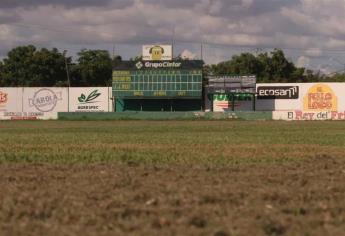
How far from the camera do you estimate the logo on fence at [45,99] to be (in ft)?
293

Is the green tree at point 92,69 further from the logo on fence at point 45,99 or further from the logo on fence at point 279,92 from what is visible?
the logo on fence at point 279,92

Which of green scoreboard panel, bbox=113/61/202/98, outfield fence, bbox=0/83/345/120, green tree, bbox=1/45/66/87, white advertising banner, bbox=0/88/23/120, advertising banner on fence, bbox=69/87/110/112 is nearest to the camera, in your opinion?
green scoreboard panel, bbox=113/61/202/98

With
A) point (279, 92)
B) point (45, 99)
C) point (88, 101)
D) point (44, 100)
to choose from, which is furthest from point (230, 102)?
point (44, 100)

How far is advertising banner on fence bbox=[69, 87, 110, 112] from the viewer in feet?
291

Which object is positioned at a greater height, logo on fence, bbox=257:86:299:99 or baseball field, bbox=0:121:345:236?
logo on fence, bbox=257:86:299:99

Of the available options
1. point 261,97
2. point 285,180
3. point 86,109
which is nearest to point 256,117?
point 261,97

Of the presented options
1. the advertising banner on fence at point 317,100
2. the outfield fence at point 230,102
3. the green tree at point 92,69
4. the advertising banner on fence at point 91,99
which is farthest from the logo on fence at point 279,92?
the green tree at point 92,69

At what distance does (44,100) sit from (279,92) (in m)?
31.8

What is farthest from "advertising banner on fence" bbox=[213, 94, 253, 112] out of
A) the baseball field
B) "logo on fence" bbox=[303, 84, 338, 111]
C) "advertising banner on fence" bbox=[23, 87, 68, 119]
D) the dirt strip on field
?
the dirt strip on field

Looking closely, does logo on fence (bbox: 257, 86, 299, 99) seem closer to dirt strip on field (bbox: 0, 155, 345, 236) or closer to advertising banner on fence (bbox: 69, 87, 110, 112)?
advertising banner on fence (bbox: 69, 87, 110, 112)

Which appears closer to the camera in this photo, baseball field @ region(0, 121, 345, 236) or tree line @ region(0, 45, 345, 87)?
baseball field @ region(0, 121, 345, 236)

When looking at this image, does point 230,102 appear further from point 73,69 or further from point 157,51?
point 73,69

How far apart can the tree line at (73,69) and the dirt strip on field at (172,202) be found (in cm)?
10425

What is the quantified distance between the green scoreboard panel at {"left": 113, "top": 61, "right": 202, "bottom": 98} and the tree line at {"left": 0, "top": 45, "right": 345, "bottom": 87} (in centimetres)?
3360
